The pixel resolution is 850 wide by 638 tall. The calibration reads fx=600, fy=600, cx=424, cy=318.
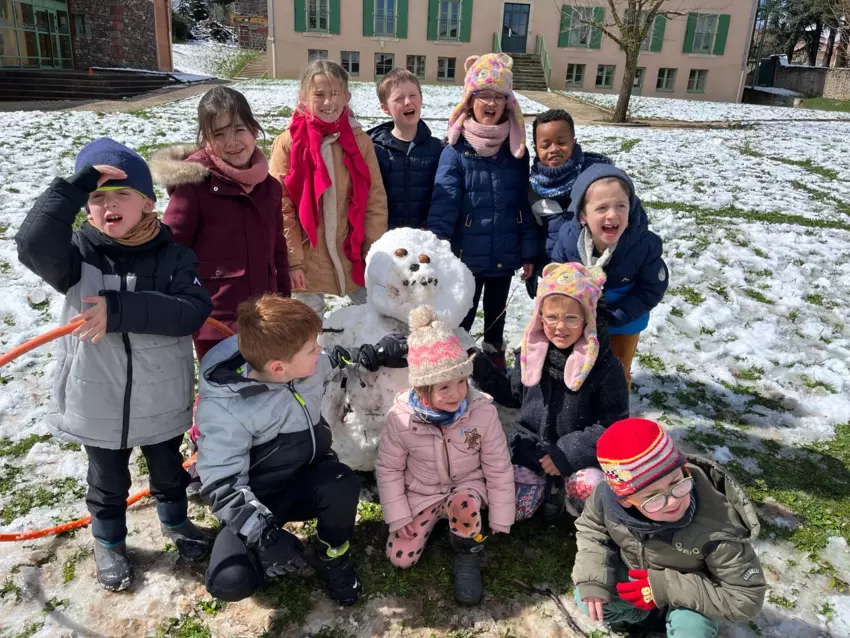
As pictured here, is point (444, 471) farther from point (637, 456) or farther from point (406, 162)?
point (406, 162)

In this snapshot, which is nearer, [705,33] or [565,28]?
[565,28]

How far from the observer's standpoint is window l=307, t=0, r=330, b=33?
23.9m

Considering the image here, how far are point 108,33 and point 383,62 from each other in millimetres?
10201

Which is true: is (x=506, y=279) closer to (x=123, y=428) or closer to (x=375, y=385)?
(x=375, y=385)

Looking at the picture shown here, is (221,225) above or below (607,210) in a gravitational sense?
below

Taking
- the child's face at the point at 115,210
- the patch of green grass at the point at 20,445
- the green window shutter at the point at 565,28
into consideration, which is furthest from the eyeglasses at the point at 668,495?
the green window shutter at the point at 565,28

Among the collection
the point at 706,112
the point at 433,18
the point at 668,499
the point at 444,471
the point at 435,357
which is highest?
the point at 433,18

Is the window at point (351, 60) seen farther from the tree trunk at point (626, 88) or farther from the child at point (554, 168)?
the child at point (554, 168)

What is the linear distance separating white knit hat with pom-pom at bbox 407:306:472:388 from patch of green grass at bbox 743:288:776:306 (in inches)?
153

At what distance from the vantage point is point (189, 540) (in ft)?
8.16

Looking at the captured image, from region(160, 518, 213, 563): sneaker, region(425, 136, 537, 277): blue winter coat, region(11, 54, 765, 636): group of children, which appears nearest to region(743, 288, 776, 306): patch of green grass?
region(11, 54, 765, 636): group of children

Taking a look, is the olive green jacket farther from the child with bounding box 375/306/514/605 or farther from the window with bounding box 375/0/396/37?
the window with bounding box 375/0/396/37

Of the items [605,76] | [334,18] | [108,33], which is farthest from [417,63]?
[108,33]

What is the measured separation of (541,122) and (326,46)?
24.0 m
